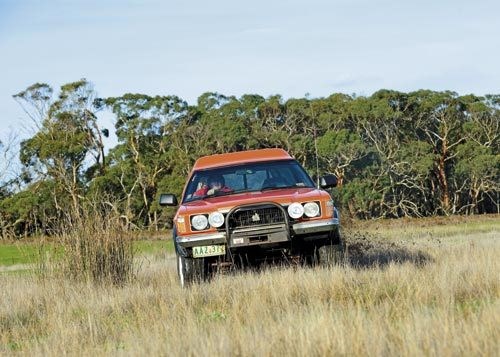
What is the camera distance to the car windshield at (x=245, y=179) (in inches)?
452

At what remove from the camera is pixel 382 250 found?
15.3m

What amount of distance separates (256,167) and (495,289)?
454cm

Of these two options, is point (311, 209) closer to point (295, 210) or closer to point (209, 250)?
point (295, 210)

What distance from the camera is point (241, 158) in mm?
12195

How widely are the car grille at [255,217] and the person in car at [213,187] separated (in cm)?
123

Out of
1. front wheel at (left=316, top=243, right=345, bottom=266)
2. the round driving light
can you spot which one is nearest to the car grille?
the round driving light

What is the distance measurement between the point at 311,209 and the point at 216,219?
1133mm

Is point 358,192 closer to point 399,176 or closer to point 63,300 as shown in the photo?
point 399,176

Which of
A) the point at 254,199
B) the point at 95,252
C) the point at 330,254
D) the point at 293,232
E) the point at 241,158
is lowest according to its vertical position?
the point at 330,254

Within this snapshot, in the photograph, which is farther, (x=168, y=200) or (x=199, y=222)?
(x=168, y=200)

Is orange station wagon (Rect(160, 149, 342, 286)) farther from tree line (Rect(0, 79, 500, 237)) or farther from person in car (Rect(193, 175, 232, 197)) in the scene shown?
tree line (Rect(0, 79, 500, 237))

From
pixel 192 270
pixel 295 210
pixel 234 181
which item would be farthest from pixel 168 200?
pixel 295 210

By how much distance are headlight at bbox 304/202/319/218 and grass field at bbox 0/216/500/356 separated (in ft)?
2.21

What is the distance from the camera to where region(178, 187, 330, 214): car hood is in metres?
10.2
